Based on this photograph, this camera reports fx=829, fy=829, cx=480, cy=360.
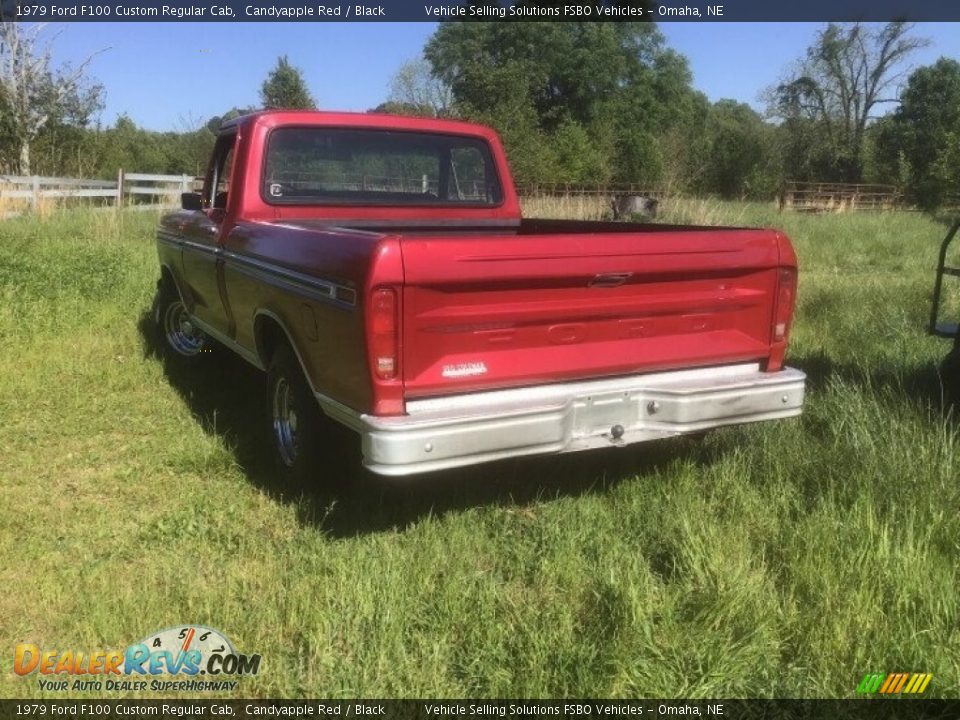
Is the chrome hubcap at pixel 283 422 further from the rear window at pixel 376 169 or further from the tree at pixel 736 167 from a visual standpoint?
the tree at pixel 736 167

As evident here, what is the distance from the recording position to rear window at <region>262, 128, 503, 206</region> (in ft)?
15.7

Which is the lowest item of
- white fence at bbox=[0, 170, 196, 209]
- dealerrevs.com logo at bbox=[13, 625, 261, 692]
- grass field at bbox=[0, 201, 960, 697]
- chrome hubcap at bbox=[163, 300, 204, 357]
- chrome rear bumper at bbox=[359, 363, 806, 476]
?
dealerrevs.com logo at bbox=[13, 625, 261, 692]

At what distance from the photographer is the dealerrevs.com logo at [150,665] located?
2.68 metres

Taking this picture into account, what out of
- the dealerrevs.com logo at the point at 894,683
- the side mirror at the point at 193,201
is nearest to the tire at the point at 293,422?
the side mirror at the point at 193,201

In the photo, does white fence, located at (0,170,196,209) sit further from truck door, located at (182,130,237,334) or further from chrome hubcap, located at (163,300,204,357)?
truck door, located at (182,130,237,334)

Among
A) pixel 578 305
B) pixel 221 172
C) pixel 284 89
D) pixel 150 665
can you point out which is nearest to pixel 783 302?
pixel 578 305


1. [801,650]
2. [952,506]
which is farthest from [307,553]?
[952,506]

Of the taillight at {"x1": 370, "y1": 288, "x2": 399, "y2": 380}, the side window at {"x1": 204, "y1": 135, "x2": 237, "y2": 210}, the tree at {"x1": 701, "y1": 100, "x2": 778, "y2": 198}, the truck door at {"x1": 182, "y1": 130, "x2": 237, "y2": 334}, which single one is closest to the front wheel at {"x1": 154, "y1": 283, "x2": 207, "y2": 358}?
the truck door at {"x1": 182, "y1": 130, "x2": 237, "y2": 334}

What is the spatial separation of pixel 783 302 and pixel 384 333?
201 cm

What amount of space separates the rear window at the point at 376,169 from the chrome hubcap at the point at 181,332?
2.01m

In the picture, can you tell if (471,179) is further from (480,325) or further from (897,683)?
(897,683)

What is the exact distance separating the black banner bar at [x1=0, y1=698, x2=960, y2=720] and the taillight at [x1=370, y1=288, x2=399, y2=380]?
1.18 metres

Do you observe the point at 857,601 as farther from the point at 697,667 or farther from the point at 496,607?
the point at 496,607

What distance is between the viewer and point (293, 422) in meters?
4.16
